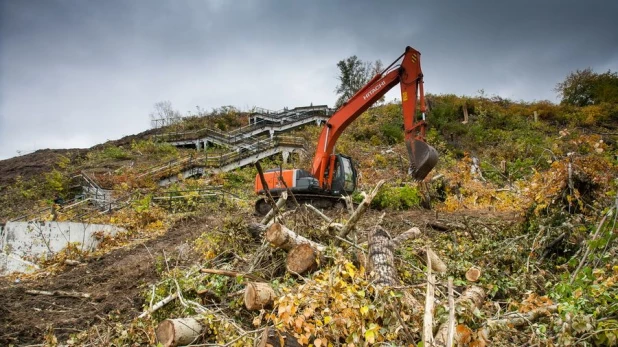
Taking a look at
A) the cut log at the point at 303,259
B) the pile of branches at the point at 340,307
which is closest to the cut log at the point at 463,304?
the pile of branches at the point at 340,307

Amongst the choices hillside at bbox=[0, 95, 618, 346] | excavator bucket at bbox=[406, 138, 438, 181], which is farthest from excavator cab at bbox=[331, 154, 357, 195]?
excavator bucket at bbox=[406, 138, 438, 181]

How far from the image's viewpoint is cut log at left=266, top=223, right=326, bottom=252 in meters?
5.12

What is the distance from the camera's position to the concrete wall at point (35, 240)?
9.66m

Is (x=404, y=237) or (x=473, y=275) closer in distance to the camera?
(x=473, y=275)

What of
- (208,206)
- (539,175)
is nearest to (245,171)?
(208,206)

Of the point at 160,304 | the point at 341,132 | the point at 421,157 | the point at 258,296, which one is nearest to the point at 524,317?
the point at 258,296

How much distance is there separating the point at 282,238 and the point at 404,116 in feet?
17.5

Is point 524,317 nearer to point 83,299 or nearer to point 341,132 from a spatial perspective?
point 83,299

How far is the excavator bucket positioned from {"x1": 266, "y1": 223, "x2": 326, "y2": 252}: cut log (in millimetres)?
3330

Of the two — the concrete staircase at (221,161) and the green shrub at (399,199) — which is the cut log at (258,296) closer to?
the green shrub at (399,199)

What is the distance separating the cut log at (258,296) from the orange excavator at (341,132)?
16.9ft

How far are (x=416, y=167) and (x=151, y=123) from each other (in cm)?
2969

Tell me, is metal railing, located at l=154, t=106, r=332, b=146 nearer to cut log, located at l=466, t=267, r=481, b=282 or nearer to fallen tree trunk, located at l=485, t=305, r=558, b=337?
cut log, located at l=466, t=267, r=481, b=282

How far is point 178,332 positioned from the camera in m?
4.09
